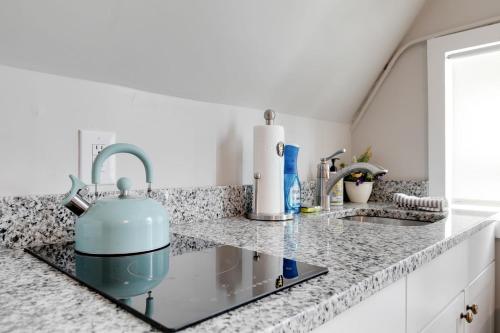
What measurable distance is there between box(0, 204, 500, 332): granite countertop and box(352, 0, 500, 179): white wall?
23.9 inches

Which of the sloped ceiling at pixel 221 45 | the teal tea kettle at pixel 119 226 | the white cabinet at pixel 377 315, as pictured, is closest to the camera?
the white cabinet at pixel 377 315

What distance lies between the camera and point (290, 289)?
0.51 meters

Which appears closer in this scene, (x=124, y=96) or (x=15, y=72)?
(x=15, y=72)

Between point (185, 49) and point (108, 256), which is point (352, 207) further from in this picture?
point (108, 256)

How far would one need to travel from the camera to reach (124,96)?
3.07 ft

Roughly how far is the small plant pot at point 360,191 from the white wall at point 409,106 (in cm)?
18


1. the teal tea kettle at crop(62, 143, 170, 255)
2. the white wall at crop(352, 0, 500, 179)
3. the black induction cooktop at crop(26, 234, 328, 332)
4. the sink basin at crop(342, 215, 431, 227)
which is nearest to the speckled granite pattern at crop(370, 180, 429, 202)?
the white wall at crop(352, 0, 500, 179)

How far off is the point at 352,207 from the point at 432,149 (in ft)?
1.57

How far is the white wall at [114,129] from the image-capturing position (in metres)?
0.76

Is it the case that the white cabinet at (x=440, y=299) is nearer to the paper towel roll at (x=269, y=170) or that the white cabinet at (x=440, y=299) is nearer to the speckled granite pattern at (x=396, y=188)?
the speckled granite pattern at (x=396, y=188)

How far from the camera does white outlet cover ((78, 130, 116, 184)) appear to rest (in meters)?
0.85

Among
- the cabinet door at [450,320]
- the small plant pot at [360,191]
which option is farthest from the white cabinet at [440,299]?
the small plant pot at [360,191]

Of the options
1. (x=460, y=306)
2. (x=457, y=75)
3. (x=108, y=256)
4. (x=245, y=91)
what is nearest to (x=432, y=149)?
(x=457, y=75)

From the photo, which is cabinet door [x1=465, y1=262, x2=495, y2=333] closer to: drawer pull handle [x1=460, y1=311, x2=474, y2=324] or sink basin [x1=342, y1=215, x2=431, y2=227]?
drawer pull handle [x1=460, y1=311, x2=474, y2=324]
